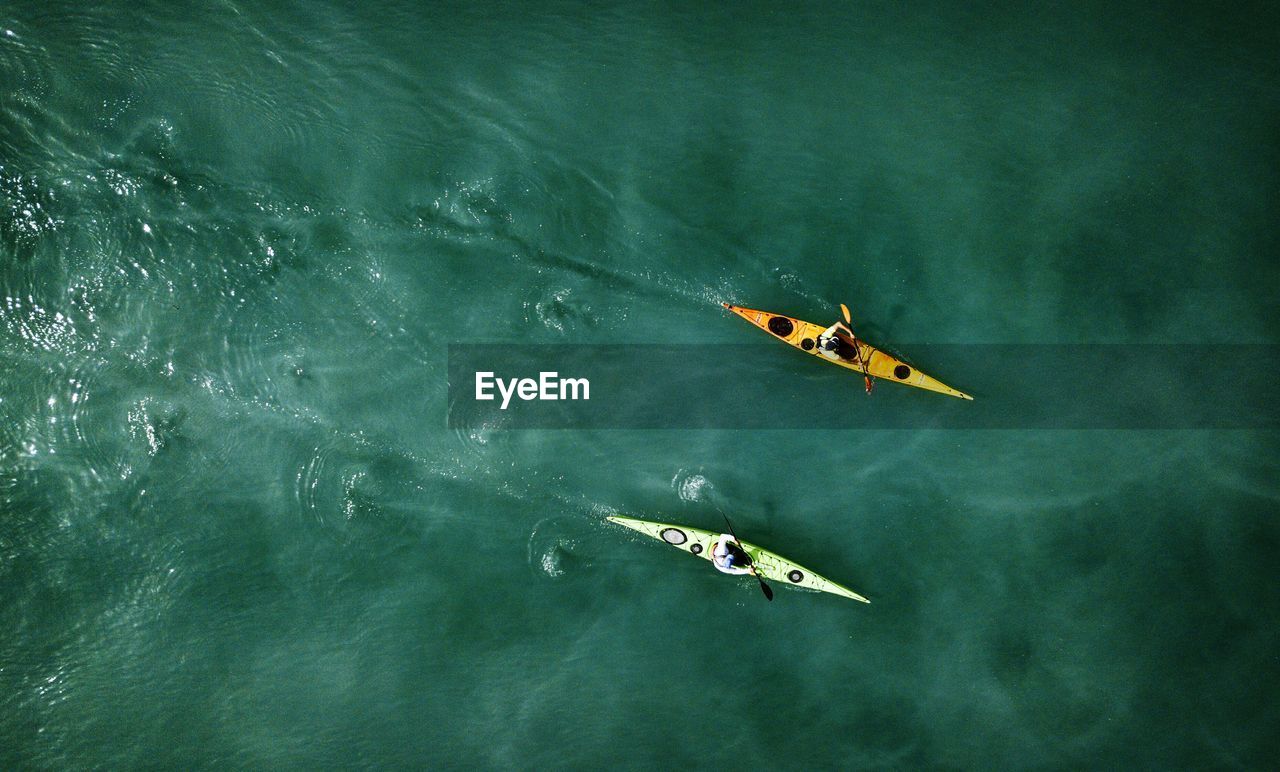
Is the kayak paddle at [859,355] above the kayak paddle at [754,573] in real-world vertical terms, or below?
above

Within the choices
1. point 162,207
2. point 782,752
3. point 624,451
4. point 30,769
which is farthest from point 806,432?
point 30,769

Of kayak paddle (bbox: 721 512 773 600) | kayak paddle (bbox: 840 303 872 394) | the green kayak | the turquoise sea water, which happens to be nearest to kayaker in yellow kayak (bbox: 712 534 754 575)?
kayak paddle (bbox: 721 512 773 600)

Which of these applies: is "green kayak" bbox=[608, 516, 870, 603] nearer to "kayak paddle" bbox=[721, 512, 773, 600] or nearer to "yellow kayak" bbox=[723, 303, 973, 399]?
"kayak paddle" bbox=[721, 512, 773, 600]

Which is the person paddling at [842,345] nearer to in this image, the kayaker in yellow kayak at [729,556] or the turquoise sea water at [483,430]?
the turquoise sea water at [483,430]

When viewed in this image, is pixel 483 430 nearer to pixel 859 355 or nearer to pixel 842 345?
pixel 842 345

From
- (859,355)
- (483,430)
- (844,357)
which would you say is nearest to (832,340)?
(844,357)

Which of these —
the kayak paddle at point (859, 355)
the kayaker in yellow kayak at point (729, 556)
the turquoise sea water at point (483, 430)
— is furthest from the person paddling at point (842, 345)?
the kayaker in yellow kayak at point (729, 556)

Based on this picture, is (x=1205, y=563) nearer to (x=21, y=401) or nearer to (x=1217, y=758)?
(x=1217, y=758)
